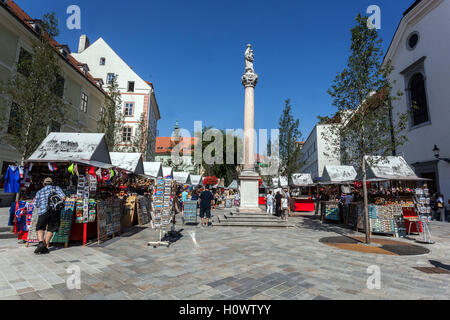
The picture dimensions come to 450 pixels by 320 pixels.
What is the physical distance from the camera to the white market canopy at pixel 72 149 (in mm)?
8352

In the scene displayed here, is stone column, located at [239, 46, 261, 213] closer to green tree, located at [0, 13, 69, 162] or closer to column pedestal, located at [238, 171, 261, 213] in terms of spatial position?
column pedestal, located at [238, 171, 261, 213]

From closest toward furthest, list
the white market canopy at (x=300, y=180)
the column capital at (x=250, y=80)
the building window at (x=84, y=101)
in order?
the column capital at (x=250, y=80) < the white market canopy at (x=300, y=180) < the building window at (x=84, y=101)

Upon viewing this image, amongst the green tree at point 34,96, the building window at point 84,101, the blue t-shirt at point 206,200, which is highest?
the building window at point 84,101

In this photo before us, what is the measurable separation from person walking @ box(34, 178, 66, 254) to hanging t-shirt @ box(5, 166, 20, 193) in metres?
2.98

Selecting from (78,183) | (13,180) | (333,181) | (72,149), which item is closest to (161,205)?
(78,183)

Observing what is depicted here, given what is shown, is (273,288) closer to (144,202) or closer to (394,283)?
(394,283)

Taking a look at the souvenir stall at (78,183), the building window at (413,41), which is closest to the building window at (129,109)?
the souvenir stall at (78,183)

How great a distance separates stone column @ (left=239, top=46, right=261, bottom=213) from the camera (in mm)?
13508

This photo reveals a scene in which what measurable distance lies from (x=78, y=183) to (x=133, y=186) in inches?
371

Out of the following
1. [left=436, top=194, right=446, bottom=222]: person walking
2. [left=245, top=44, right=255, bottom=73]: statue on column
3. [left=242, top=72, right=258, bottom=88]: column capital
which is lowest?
[left=436, top=194, right=446, bottom=222]: person walking

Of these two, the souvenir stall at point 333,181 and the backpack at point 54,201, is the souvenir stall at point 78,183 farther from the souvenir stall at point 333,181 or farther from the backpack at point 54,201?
the souvenir stall at point 333,181

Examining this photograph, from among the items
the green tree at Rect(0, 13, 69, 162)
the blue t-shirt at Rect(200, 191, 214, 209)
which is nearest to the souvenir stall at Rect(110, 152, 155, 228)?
the blue t-shirt at Rect(200, 191, 214, 209)

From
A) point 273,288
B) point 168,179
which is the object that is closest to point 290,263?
point 273,288

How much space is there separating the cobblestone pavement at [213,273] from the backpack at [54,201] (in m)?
1.13
